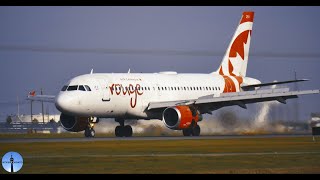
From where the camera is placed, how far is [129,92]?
77.1m

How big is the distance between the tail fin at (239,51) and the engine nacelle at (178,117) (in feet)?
48.2

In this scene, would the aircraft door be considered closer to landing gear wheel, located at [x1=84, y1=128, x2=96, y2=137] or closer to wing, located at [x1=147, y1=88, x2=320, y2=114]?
landing gear wheel, located at [x1=84, y1=128, x2=96, y2=137]

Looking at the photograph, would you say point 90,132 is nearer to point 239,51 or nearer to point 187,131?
point 187,131

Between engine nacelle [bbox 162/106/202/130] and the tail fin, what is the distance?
14.7 metres

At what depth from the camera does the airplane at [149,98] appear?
73.9 m

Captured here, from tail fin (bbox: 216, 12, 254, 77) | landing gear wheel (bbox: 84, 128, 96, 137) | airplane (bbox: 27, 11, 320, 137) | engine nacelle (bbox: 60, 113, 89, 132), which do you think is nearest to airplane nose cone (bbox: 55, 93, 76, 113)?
airplane (bbox: 27, 11, 320, 137)

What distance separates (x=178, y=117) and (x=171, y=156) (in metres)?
24.5

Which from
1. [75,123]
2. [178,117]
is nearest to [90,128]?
[75,123]

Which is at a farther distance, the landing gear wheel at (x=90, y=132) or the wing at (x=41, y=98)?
the wing at (x=41, y=98)

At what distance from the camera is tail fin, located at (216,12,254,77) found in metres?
89.7

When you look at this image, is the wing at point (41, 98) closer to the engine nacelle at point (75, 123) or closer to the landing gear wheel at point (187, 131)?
the engine nacelle at point (75, 123)

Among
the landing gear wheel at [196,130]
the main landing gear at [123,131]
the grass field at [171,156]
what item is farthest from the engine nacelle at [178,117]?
the grass field at [171,156]
